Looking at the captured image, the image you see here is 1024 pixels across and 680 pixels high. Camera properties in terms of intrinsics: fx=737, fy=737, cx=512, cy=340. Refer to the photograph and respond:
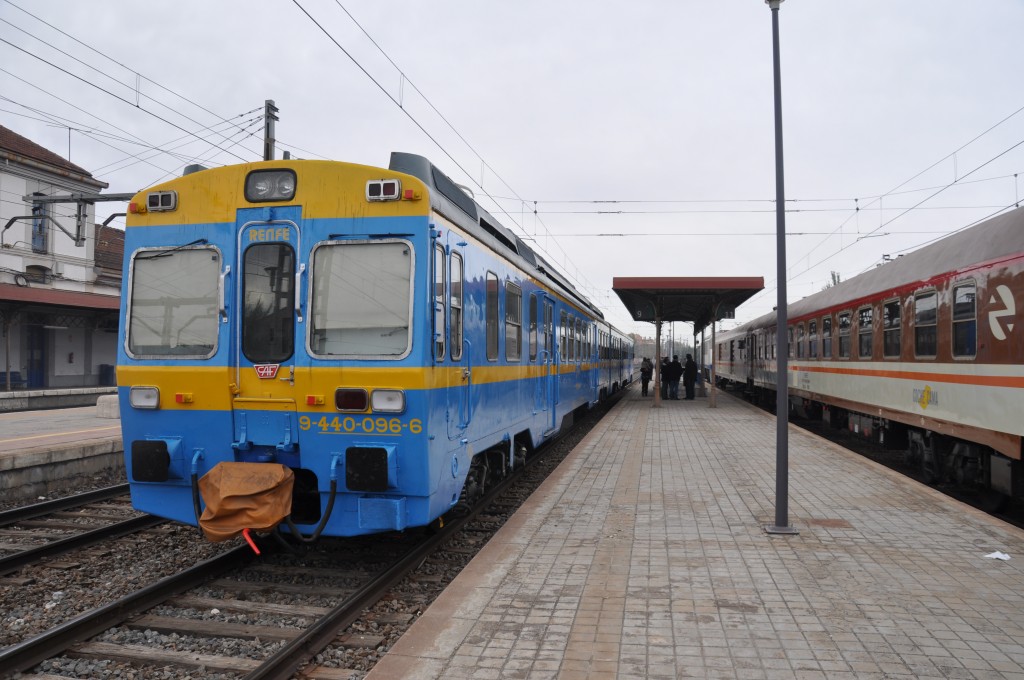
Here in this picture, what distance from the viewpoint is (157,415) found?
5.74m

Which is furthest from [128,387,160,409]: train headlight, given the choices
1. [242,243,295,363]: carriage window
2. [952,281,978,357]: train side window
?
[952,281,978,357]: train side window

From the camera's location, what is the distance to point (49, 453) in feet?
33.3

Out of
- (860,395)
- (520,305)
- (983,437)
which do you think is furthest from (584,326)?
(983,437)

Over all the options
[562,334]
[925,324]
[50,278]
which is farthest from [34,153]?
[925,324]

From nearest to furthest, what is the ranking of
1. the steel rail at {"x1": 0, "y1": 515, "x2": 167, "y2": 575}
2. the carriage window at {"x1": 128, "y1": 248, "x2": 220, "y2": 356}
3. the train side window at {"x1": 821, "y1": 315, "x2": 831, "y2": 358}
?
the carriage window at {"x1": 128, "y1": 248, "x2": 220, "y2": 356}, the steel rail at {"x1": 0, "y1": 515, "x2": 167, "y2": 575}, the train side window at {"x1": 821, "y1": 315, "x2": 831, "y2": 358}

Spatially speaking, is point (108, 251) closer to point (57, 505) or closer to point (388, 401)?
point (57, 505)

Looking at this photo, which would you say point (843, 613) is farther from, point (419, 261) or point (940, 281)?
point (940, 281)

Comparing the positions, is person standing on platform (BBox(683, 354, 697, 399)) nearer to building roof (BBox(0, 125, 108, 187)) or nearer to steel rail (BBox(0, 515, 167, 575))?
steel rail (BBox(0, 515, 167, 575))

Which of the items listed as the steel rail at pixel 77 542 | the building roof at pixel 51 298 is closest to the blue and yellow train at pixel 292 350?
the steel rail at pixel 77 542

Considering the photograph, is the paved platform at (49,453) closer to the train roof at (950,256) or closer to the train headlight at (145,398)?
the train headlight at (145,398)

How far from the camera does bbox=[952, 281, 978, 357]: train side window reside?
8.95 meters

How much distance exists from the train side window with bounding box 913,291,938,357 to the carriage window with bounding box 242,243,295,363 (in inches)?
344

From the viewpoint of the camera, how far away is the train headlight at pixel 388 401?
534 centimetres

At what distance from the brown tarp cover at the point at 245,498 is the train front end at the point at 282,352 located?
10 millimetres
